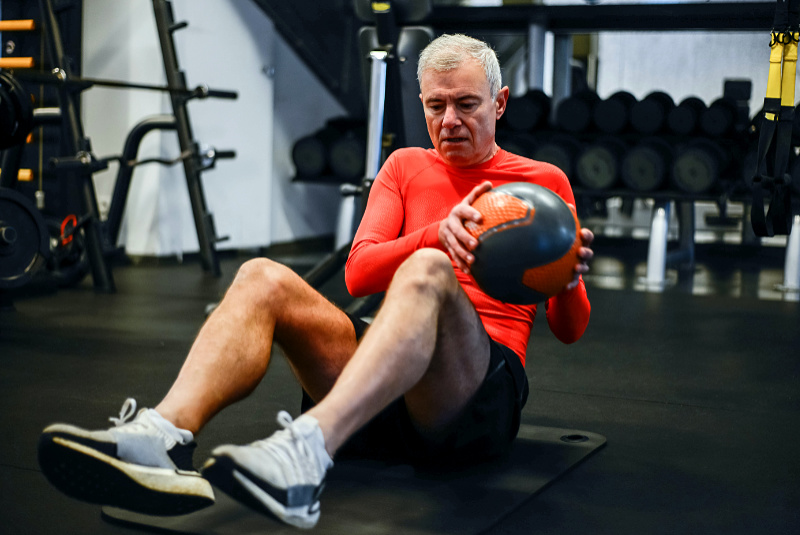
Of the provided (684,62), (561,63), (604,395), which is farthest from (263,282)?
(684,62)

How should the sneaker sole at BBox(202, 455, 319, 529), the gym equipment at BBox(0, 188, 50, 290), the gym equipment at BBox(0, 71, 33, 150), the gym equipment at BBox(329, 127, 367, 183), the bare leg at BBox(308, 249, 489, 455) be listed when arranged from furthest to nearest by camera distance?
the gym equipment at BBox(329, 127, 367, 183) → the gym equipment at BBox(0, 188, 50, 290) → the gym equipment at BBox(0, 71, 33, 150) → the bare leg at BBox(308, 249, 489, 455) → the sneaker sole at BBox(202, 455, 319, 529)

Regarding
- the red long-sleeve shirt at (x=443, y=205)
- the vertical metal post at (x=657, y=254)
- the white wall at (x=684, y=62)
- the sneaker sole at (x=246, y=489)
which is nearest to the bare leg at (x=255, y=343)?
the red long-sleeve shirt at (x=443, y=205)

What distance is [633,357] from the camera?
9.55 ft

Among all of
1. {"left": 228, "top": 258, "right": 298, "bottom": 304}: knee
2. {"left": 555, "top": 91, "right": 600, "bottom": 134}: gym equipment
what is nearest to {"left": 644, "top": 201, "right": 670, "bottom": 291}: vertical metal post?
{"left": 555, "top": 91, "right": 600, "bottom": 134}: gym equipment

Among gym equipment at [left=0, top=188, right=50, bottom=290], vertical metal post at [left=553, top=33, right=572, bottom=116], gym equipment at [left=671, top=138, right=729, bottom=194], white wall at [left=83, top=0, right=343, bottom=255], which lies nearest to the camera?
gym equipment at [left=0, top=188, right=50, bottom=290]

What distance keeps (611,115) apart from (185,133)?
2.55 m

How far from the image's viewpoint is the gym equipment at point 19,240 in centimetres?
320

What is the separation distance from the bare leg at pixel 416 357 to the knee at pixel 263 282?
22 cm

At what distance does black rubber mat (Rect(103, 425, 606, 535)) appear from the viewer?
1.36m

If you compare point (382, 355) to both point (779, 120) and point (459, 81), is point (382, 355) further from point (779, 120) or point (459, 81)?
point (779, 120)

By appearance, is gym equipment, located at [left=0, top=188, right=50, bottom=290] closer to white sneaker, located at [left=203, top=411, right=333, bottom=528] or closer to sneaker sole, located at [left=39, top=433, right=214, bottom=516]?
Result: sneaker sole, located at [left=39, top=433, right=214, bottom=516]

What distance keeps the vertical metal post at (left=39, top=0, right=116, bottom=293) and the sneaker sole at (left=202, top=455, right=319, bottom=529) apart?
310 centimetres

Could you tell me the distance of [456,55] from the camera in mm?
1524

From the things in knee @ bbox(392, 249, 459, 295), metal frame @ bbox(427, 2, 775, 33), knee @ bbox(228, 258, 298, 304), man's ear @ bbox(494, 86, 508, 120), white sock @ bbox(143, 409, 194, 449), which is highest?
metal frame @ bbox(427, 2, 775, 33)
